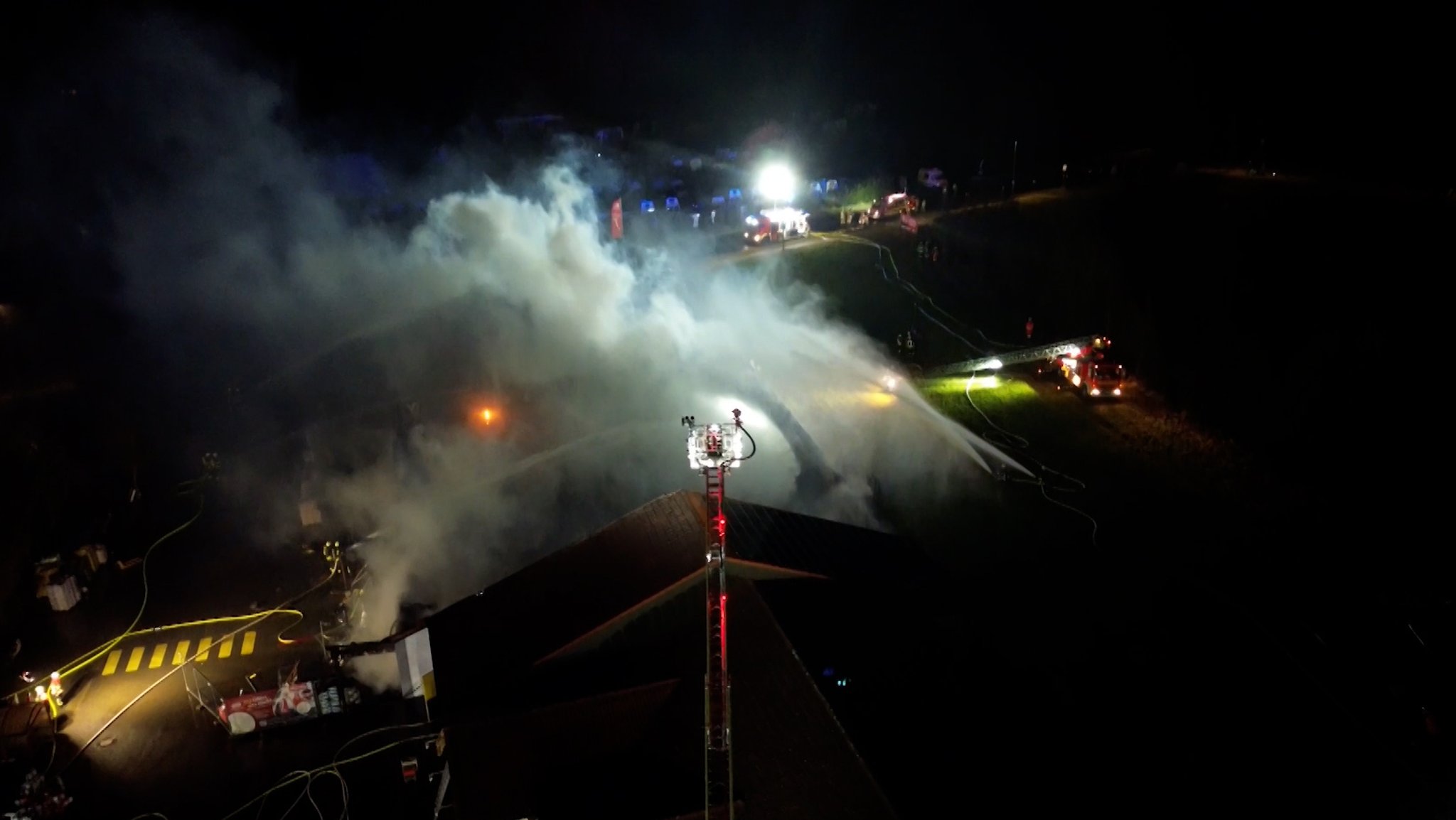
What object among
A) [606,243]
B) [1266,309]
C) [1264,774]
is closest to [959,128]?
[1266,309]

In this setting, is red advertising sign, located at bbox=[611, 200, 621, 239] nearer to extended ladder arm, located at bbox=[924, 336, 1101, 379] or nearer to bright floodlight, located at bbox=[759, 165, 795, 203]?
bright floodlight, located at bbox=[759, 165, 795, 203]

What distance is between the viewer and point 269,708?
10789mm

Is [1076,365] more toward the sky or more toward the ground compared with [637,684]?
more toward the sky

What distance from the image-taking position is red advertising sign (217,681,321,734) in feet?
35.1

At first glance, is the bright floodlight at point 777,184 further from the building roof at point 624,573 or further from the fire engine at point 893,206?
the building roof at point 624,573

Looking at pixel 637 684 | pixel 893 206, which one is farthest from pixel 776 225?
pixel 637 684

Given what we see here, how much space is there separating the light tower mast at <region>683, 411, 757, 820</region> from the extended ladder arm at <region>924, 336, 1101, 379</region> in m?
15.7

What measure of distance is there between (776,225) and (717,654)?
23.6 meters

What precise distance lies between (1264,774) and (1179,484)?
8.33 m

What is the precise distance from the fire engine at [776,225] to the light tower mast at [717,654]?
867 inches

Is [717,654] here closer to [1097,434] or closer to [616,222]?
[1097,434]

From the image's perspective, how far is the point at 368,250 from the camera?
22.2 meters

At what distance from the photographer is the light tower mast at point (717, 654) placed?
6695 millimetres

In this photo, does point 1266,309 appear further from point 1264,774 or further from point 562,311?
point 562,311
